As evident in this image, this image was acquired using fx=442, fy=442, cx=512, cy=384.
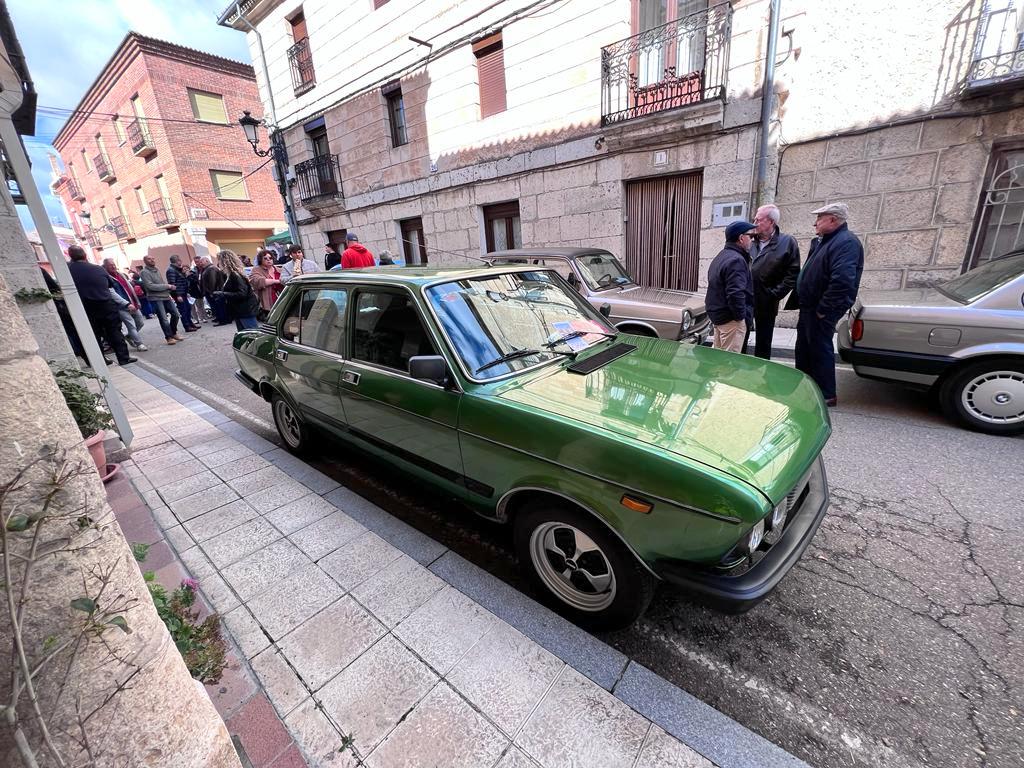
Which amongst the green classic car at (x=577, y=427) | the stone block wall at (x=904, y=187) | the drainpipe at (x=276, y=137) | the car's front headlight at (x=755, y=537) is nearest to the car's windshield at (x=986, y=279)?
the green classic car at (x=577, y=427)

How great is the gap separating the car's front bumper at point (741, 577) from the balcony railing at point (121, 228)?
118ft

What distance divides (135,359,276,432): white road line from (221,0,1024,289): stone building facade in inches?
272

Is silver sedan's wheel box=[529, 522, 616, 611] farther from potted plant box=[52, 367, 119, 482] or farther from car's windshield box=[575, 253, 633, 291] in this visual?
car's windshield box=[575, 253, 633, 291]

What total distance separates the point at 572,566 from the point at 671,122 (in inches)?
314

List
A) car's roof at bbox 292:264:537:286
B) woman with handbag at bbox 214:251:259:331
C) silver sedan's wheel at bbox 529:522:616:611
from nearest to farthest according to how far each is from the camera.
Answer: silver sedan's wheel at bbox 529:522:616:611 → car's roof at bbox 292:264:537:286 → woman with handbag at bbox 214:251:259:331

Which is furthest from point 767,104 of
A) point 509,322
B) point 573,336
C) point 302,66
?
point 302,66

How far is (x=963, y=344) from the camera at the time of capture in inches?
147

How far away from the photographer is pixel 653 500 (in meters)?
1.70

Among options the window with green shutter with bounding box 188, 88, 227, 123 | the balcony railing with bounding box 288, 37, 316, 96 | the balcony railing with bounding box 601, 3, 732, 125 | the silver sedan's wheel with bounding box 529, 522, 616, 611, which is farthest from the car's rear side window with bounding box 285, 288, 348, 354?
the window with green shutter with bounding box 188, 88, 227, 123

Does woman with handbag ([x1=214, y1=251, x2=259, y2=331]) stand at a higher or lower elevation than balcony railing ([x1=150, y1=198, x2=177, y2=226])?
lower

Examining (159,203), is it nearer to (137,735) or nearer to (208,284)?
(208,284)

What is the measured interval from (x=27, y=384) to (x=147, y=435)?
4.58 m

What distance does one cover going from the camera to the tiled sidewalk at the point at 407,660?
1.60m

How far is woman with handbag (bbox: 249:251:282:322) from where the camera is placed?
9.47 m
